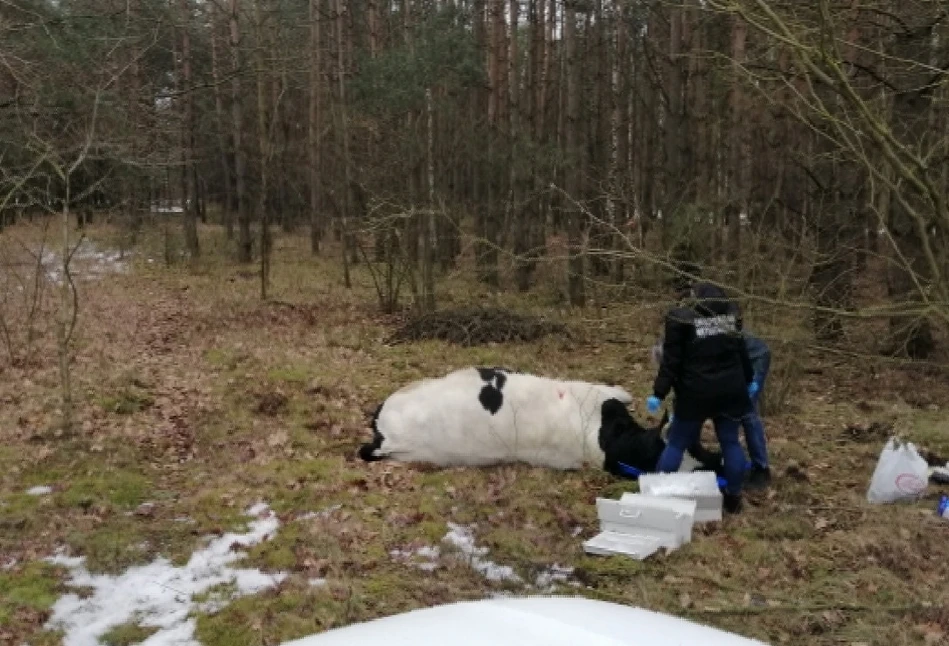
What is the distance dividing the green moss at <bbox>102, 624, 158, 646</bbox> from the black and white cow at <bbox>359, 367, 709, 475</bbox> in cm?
306

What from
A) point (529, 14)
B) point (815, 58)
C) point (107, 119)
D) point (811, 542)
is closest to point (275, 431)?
point (811, 542)

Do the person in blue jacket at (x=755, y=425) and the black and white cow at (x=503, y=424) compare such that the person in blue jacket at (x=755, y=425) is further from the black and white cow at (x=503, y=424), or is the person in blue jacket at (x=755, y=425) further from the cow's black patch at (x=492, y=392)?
the cow's black patch at (x=492, y=392)

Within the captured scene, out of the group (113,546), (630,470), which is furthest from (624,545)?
(113,546)

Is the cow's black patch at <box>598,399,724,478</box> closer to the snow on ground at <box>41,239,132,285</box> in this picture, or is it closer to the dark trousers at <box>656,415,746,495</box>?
the dark trousers at <box>656,415,746,495</box>

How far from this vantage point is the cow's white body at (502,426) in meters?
7.41

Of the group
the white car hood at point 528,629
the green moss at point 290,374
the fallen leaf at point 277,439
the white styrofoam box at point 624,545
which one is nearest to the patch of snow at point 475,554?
the white styrofoam box at point 624,545

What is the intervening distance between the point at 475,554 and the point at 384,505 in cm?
108

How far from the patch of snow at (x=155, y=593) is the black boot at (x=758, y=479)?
367 cm

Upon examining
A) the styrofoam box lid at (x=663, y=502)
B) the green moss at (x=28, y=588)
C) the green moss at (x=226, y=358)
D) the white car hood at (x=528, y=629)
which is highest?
the white car hood at (x=528, y=629)

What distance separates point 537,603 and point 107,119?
12.8m

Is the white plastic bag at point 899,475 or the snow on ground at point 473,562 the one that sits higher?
the white plastic bag at point 899,475

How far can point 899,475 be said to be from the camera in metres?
6.33

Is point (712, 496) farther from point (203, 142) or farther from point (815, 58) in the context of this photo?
point (203, 142)

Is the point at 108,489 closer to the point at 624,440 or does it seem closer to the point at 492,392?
the point at 492,392
